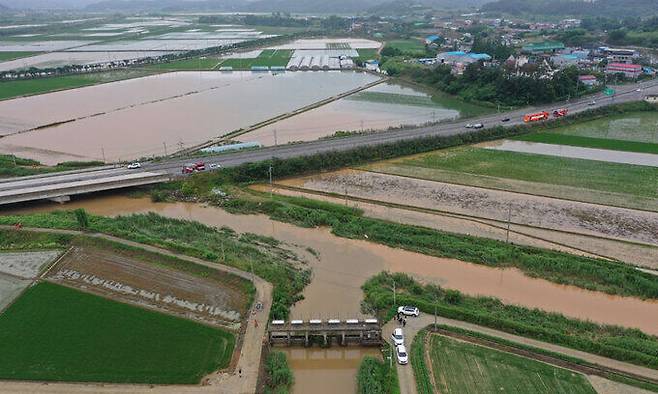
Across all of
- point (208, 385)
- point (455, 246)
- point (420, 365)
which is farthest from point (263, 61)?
point (420, 365)

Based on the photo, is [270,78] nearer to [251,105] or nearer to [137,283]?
[251,105]

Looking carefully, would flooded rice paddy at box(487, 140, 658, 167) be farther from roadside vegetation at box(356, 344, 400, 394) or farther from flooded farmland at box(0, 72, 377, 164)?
roadside vegetation at box(356, 344, 400, 394)

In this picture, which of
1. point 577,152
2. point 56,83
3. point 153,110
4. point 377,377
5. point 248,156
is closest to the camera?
point 377,377

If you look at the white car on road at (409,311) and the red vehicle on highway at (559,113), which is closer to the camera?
the white car on road at (409,311)

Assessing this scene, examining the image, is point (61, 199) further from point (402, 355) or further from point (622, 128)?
point (622, 128)

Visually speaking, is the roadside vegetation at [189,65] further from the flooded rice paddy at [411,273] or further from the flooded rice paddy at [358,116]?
the flooded rice paddy at [411,273]

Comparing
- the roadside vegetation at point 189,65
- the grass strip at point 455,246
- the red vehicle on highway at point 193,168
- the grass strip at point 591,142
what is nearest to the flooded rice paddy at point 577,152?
the grass strip at point 591,142
